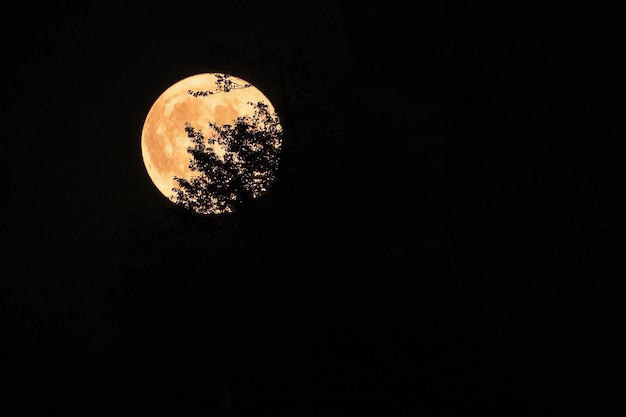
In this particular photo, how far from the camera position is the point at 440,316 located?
6297 mm

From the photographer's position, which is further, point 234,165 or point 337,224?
point 234,165

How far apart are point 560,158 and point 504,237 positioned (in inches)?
46.8

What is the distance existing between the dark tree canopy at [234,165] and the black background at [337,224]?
219mm

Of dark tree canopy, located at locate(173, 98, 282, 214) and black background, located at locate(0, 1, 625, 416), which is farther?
dark tree canopy, located at locate(173, 98, 282, 214)

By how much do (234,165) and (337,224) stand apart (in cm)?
132

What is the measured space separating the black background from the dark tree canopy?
0.22 meters

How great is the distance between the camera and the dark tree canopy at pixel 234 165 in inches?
266

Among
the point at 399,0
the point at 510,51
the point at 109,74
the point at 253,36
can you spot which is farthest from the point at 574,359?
the point at 109,74

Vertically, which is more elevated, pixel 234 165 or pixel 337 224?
pixel 234 165

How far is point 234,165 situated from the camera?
270 inches

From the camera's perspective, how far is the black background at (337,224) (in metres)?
6.07

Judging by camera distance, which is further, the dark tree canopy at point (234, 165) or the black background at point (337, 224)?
the dark tree canopy at point (234, 165)

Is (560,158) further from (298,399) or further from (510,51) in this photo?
(298,399)

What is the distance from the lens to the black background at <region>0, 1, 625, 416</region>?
239 inches
